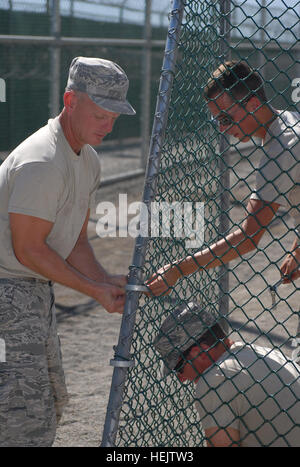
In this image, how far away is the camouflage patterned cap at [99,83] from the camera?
274cm

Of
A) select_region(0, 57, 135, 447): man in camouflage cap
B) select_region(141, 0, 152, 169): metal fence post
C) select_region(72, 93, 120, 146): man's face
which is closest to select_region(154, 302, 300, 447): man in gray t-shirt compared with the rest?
select_region(0, 57, 135, 447): man in camouflage cap

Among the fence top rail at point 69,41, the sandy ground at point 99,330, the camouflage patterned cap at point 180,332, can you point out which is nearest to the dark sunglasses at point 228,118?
the sandy ground at point 99,330

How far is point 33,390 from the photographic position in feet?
9.54

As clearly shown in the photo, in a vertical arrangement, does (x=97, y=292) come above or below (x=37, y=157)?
below

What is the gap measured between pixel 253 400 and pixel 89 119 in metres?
1.21

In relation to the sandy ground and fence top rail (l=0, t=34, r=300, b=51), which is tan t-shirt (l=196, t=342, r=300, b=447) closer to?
the sandy ground

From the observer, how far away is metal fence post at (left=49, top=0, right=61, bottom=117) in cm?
874

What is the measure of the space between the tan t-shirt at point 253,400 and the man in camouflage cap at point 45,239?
0.45 metres

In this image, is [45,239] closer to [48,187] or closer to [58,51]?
[48,187]

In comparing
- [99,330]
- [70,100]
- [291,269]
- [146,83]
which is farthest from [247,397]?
[146,83]

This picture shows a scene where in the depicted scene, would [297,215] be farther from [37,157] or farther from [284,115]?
[37,157]
